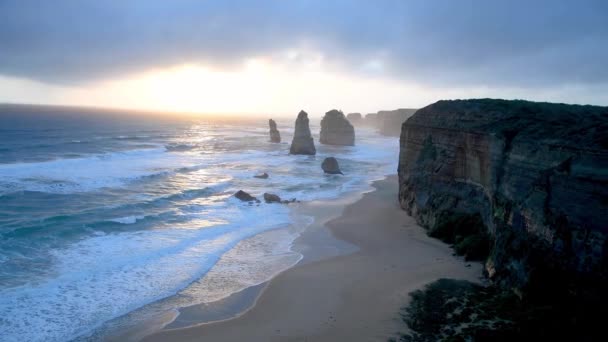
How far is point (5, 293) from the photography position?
15.0 metres

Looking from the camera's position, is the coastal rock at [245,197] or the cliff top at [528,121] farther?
the coastal rock at [245,197]

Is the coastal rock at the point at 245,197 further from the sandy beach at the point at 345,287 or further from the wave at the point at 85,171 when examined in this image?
the wave at the point at 85,171

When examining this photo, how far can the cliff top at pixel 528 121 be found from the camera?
13.5 meters

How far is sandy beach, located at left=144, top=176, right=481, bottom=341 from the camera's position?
12.4 m

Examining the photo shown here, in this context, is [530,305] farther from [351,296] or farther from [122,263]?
[122,263]

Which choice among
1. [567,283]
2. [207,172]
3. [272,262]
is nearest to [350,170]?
[207,172]

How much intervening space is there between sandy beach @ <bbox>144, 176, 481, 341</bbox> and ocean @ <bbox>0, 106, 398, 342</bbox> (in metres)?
1.58

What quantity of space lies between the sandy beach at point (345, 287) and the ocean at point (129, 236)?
1.58 metres

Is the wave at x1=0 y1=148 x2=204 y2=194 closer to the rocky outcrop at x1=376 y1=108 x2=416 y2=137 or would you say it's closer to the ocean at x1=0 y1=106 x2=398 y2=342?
the ocean at x1=0 y1=106 x2=398 y2=342

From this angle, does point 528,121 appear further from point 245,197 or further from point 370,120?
point 370,120

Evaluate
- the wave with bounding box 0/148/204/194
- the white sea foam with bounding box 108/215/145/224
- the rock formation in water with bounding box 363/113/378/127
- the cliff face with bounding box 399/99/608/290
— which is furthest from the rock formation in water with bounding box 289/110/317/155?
the rock formation in water with bounding box 363/113/378/127

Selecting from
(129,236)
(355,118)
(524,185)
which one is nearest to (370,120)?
(355,118)

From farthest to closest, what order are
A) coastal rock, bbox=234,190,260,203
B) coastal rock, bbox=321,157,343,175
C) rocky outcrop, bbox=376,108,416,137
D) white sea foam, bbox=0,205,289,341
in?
rocky outcrop, bbox=376,108,416,137
coastal rock, bbox=321,157,343,175
coastal rock, bbox=234,190,260,203
white sea foam, bbox=0,205,289,341

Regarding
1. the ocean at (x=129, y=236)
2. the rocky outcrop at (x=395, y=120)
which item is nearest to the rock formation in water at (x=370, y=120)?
the rocky outcrop at (x=395, y=120)
